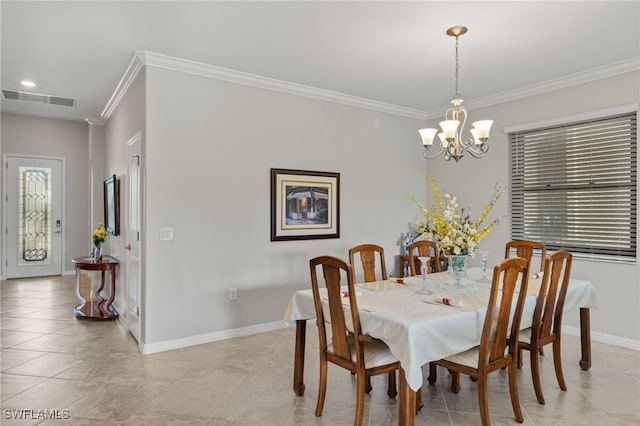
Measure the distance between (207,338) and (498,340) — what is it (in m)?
2.74

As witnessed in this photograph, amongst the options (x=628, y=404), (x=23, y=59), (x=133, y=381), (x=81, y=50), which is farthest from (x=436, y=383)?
(x=23, y=59)

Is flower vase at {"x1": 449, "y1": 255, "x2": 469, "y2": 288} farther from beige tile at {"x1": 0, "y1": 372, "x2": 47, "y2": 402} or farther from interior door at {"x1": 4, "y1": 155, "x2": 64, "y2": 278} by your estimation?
interior door at {"x1": 4, "y1": 155, "x2": 64, "y2": 278}

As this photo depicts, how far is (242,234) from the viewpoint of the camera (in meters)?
4.25

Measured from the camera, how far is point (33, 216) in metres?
7.01

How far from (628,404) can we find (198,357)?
3.30m

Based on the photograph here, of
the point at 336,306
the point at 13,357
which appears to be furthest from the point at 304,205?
the point at 13,357

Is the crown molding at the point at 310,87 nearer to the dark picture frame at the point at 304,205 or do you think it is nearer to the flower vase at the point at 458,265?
the dark picture frame at the point at 304,205

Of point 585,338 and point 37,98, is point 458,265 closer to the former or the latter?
point 585,338

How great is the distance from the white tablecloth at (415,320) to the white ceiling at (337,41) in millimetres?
2003

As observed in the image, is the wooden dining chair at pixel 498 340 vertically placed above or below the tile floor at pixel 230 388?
above

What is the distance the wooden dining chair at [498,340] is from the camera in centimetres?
230

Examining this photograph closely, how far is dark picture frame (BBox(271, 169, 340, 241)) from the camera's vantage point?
14.7 ft

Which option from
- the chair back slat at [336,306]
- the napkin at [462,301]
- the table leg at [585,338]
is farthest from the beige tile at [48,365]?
the table leg at [585,338]

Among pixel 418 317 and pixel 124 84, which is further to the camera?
pixel 124 84
